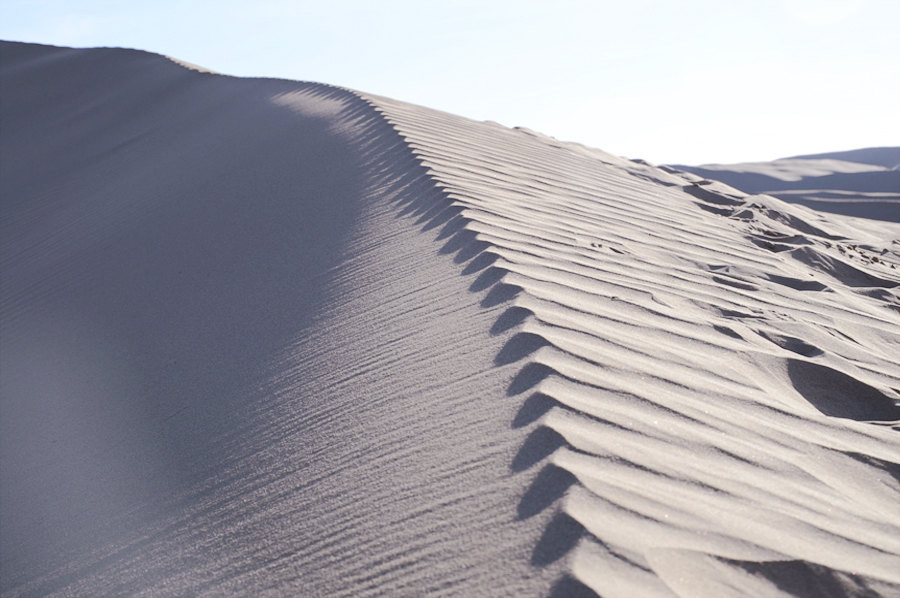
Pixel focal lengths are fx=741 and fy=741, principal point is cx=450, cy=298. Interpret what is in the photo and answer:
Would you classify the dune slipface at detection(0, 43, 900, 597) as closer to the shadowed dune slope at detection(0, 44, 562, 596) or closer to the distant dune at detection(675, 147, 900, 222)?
the shadowed dune slope at detection(0, 44, 562, 596)

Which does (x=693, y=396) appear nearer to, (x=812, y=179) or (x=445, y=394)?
(x=445, y=394)

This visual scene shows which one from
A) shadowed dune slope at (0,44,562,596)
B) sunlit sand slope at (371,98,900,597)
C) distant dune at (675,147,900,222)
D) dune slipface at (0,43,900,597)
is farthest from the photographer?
distant dune at (675,147,900,222)

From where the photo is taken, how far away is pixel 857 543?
1.86 metres

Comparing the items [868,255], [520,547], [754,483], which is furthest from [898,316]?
[520,547]

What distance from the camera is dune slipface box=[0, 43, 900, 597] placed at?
182 centimetres

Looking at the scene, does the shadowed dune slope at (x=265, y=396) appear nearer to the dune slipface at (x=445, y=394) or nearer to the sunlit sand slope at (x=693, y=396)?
the dune slipface at (x=445, y=394)

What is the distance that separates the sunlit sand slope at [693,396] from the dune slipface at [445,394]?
1cm

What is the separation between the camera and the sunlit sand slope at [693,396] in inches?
67.0

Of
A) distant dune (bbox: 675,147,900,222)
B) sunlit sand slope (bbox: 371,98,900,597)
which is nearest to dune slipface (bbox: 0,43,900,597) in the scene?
sunlit sand slope (bbox: 371,98,900,597)

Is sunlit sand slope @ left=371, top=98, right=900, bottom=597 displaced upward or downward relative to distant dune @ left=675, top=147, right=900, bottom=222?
downward

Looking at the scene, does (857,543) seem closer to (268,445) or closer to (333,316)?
(268,445)

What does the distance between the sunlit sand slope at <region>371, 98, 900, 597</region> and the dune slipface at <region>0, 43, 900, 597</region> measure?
0.03 ft

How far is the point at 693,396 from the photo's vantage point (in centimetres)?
246

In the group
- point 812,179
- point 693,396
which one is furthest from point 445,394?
point 812,179
